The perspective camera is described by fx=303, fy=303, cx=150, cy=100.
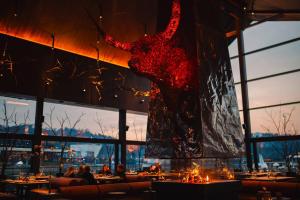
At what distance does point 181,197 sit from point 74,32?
7.67 meters

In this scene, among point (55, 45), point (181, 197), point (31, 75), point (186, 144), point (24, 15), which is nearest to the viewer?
point (181, 197)

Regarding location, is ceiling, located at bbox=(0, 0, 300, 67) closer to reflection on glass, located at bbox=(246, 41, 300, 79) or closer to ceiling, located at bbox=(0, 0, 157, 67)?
ceiling, located at bbox=(0, 0, 157, 67)

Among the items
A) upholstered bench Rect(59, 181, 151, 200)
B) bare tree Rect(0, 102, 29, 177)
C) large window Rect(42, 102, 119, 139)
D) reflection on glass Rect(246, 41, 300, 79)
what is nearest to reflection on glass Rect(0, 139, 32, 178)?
bare tree Rect(0, 102, 29, 177)

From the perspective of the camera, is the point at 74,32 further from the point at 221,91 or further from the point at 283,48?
the point at 283,48

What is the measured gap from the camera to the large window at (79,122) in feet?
36.2

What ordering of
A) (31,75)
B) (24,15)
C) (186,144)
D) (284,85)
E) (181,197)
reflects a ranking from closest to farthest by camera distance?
(181,197) < (186,144) < (24,15) < (31,75) < (284,85)

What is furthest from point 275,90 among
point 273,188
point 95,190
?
point 95,190

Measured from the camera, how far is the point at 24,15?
9195mm

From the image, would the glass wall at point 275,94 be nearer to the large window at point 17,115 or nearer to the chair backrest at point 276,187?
the chair backrest at point 276,187

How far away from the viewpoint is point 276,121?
12.8 meters

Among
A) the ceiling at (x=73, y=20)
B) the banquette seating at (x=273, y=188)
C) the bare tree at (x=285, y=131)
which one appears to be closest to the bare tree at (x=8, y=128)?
the ceiling at (x=73, y=20)

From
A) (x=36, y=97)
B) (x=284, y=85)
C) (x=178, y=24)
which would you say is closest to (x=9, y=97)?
(x=36, y=97)

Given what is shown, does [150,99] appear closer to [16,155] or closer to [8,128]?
[8,128]

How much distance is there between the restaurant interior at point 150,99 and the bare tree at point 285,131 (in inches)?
1.7
